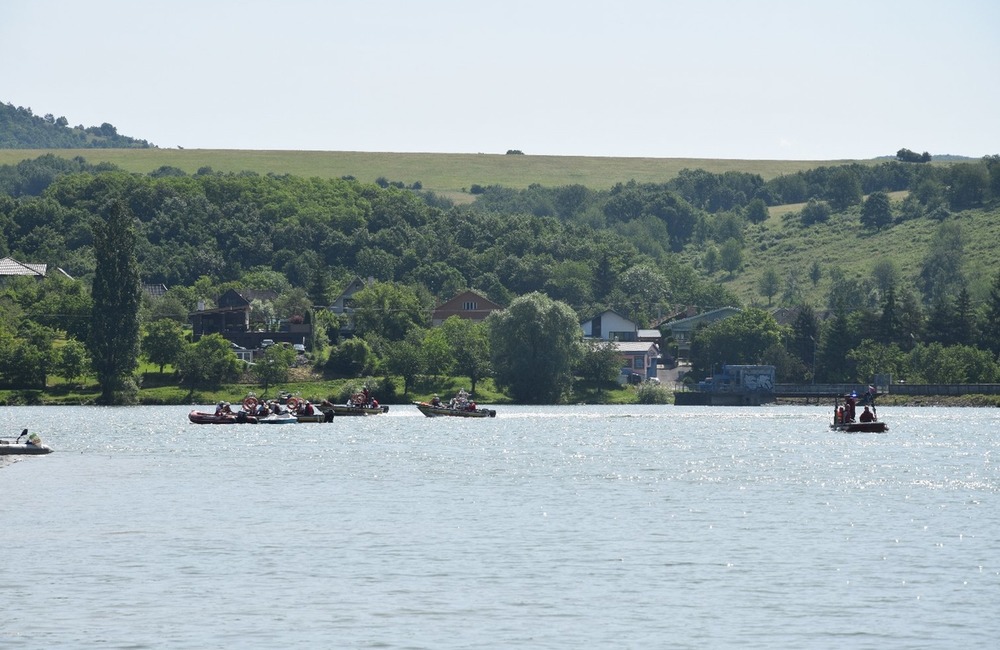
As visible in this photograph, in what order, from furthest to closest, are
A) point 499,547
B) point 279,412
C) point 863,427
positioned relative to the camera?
point 279,412 < point 863,427 < point 499,547

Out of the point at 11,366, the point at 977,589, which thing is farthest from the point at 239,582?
the point at 11,366

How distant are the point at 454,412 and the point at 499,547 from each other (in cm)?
8618

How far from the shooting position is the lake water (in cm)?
4038

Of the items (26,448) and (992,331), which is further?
(992,331)

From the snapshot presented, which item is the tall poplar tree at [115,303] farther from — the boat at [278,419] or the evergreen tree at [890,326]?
the evergreen tree at [890,326]

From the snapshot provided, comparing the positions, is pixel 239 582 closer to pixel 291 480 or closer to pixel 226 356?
pixel 291 480

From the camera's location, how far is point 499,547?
53656 millimetres

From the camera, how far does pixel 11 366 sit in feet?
526

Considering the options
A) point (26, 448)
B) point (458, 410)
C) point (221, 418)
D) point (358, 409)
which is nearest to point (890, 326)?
point (458, 410)

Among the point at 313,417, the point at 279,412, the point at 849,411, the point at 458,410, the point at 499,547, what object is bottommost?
the point at 499,547

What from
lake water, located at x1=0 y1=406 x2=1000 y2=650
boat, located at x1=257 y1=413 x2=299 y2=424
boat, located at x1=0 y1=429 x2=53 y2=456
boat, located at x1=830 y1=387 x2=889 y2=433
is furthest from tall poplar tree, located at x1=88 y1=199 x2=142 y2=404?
boat, located at x1=830 y1=387 x2=889 y2=433

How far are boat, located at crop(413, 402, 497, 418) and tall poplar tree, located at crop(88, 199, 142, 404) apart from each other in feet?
99.2

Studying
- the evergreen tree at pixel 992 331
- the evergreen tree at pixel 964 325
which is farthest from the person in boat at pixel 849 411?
the evergreen tree at pixel 964 325

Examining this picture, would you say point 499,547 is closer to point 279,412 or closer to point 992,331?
point 279,412
